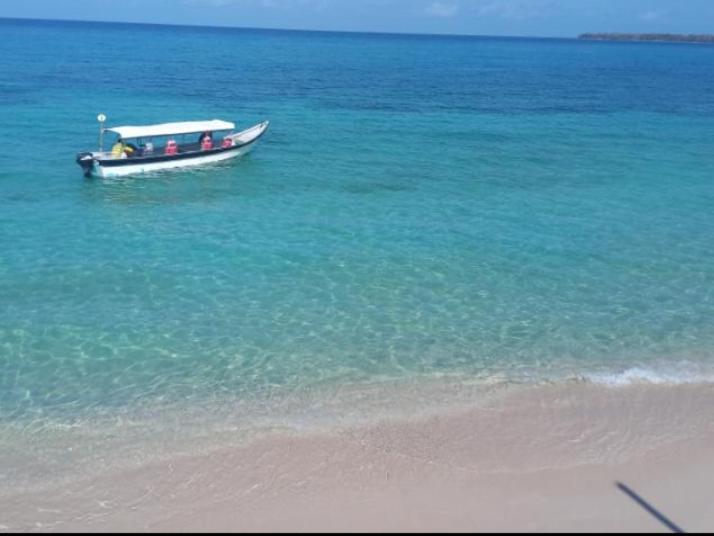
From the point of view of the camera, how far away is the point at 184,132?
3331 cm

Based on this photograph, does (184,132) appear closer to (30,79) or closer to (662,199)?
(662,199)

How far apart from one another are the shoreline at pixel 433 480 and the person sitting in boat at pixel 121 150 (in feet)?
71.9

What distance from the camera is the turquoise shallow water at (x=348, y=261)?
623 inches

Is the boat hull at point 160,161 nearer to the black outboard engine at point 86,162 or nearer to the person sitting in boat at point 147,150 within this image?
the black outboard engine at point 86,162

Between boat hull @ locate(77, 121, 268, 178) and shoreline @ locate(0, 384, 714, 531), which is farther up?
boat hull @ locate(77, 121, 268, 178)

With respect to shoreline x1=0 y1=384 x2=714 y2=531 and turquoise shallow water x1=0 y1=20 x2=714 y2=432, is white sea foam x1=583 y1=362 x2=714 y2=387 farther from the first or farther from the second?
shoreline x1=0 y1=384 x2=714 y2=531

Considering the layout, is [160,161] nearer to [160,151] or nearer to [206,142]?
[160,151]

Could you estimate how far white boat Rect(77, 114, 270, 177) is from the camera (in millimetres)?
30891

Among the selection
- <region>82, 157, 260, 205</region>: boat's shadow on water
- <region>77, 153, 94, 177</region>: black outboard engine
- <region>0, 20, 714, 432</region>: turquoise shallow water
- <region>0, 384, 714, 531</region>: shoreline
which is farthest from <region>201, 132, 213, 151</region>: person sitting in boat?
<region>0, 384, 714, 531</region>: shoreline

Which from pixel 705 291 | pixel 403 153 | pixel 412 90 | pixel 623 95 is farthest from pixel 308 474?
pixel 623 95

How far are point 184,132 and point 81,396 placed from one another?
838 inches

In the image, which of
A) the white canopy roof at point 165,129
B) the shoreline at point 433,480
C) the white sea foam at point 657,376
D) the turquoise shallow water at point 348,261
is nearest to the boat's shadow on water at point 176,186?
the turquoise shallow water at point 348,261

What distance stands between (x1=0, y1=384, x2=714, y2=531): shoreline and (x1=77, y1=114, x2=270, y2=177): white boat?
21621 mm

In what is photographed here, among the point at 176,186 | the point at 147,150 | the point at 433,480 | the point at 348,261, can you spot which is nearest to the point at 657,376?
the point at 433,480
